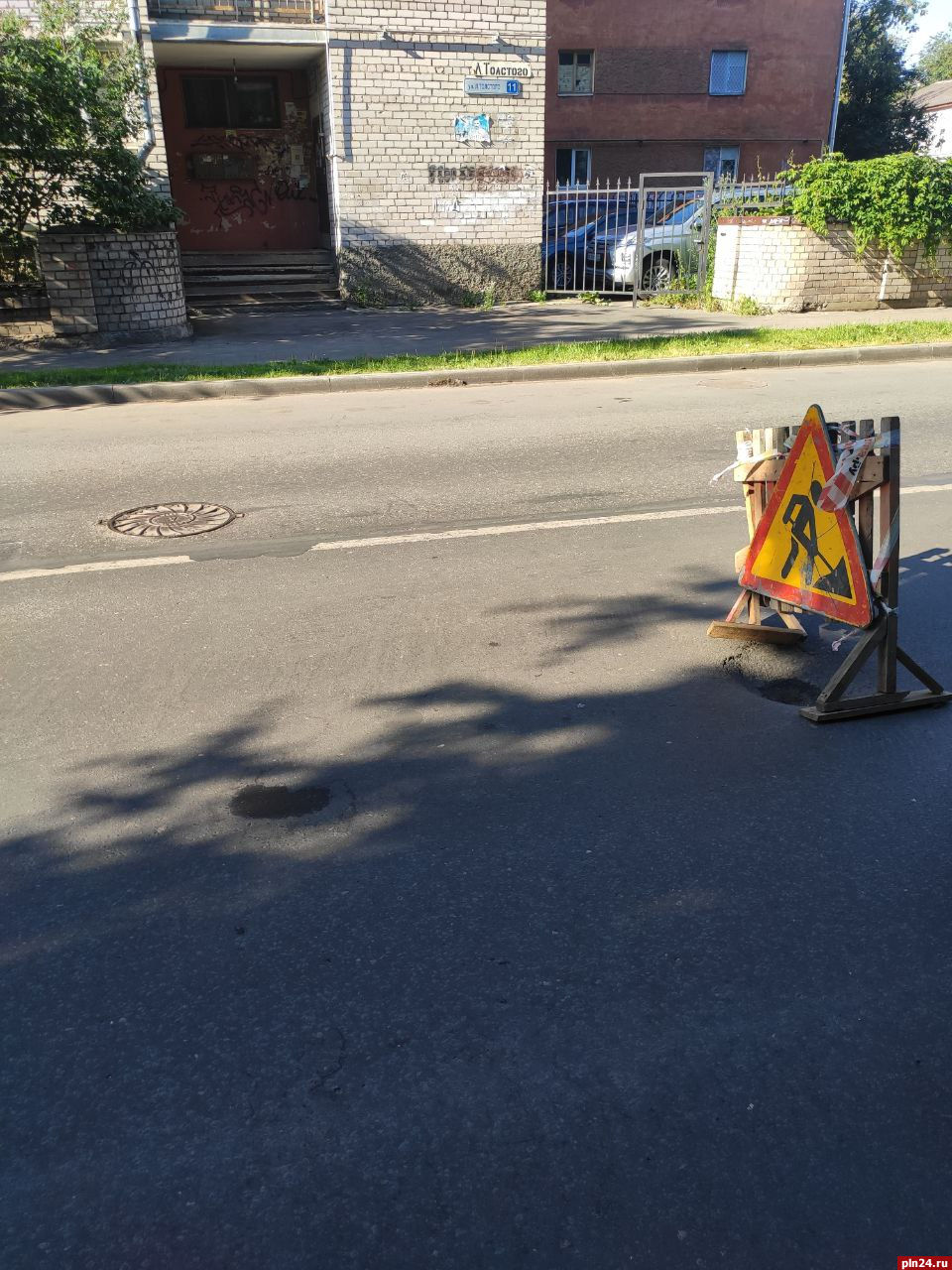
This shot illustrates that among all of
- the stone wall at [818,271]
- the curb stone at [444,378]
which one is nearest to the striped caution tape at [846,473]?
the curb stone at [444,378]

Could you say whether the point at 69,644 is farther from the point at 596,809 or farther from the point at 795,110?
the point at 795,110

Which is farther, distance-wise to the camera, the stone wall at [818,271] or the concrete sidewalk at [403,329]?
the stone wall at [818,271]

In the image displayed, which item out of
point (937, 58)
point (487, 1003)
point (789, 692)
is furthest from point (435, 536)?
point (937, 58)

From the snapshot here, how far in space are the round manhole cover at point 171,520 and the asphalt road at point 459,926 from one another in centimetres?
69

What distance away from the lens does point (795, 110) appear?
33.5 metres

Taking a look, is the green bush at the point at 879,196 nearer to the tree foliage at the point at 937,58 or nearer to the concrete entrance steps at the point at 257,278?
the concrete entrance steps at the point at 257,278

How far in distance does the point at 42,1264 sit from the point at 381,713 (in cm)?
A: 237

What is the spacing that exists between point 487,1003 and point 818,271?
1676cm

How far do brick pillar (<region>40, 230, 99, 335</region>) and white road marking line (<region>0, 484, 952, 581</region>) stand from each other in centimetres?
924

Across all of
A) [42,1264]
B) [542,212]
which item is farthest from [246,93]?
[42,1264]

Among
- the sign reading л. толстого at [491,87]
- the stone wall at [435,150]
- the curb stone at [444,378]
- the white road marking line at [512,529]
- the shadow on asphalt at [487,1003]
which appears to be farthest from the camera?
the sign reading л. толстого at [491,87]

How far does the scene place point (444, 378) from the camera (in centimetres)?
1173

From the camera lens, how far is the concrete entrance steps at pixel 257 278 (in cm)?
1812

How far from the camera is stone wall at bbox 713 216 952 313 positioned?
16.6 meters
